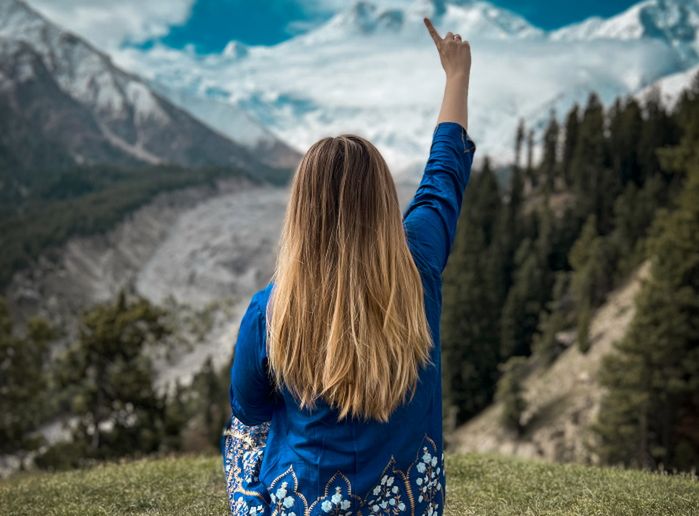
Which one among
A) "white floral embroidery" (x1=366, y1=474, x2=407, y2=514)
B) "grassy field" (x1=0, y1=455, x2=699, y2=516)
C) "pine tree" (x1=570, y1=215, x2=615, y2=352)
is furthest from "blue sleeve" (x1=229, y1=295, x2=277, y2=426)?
"pine tree" (x1=570, y1=215, x2=615, y2=352)

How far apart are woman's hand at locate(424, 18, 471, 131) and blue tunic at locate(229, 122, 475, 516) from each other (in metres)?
0.49

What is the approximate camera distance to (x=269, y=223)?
180 metres

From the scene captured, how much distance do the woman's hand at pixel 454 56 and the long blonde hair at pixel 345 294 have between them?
4.10ft

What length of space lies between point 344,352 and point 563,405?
41.4 m

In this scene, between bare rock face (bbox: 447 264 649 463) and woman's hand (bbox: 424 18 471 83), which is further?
bare rock face (bbox: 447 264 649 463)

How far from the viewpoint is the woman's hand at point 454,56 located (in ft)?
13.7

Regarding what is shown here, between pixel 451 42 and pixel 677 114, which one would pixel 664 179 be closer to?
pixel 677 114

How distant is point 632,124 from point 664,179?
1053cm

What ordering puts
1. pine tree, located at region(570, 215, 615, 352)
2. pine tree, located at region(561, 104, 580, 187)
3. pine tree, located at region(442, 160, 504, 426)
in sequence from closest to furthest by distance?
1. pine tree, located at region(570, 215, 615, 352)
2. pine tree, located at region(442, 160, 504, 426)
3. pine tree, located at region(561, 104, 580, 187)

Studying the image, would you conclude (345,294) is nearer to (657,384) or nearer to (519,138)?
(657,384)

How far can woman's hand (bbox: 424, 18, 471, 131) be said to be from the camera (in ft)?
13.2

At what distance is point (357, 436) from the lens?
10.9 feet

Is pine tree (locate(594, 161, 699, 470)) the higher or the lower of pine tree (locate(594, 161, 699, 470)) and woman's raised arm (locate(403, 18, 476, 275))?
the lower

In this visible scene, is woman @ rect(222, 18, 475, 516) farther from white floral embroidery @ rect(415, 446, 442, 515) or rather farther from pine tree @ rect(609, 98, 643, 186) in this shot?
pine tree @ rect(609, 98, 643, 186)
